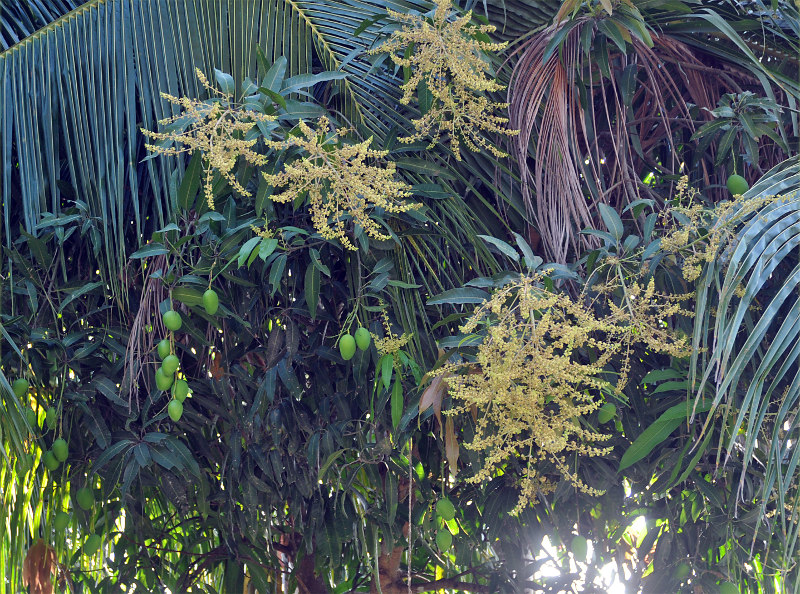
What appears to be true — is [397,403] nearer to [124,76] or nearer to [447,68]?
[447,68]

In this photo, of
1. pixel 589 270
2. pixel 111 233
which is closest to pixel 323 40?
pixel 111 233

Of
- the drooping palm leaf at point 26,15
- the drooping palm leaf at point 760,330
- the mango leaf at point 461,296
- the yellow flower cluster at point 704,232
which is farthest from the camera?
the drooping palm leaf at point 26,15

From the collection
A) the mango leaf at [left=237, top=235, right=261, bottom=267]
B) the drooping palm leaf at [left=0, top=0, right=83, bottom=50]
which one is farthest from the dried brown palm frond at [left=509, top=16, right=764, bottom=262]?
the drooping palm leaf at [left=0, top=0, right=83, bottom=50]

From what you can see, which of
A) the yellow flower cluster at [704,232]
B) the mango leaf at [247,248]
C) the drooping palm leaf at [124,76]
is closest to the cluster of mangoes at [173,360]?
the mango leaf at [247,248]

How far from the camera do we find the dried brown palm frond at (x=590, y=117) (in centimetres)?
186

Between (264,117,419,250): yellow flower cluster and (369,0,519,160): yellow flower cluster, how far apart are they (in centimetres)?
19

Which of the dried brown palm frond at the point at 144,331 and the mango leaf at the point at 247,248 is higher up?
the mango leaf at the point at 247,248

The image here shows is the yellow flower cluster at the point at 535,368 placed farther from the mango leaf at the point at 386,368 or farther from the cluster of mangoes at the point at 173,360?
the cluster of mangoes at the point at 173,360

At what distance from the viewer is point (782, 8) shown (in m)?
1.92

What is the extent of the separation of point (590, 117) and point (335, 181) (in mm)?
751

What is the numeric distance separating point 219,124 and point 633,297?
2.65 feet

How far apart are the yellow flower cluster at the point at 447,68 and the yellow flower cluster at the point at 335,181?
189 millimetres

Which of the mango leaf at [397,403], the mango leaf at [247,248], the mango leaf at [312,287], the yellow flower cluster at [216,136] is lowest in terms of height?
the mango leaf at [397,403]

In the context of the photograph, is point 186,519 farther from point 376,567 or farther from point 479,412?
point 479,412
